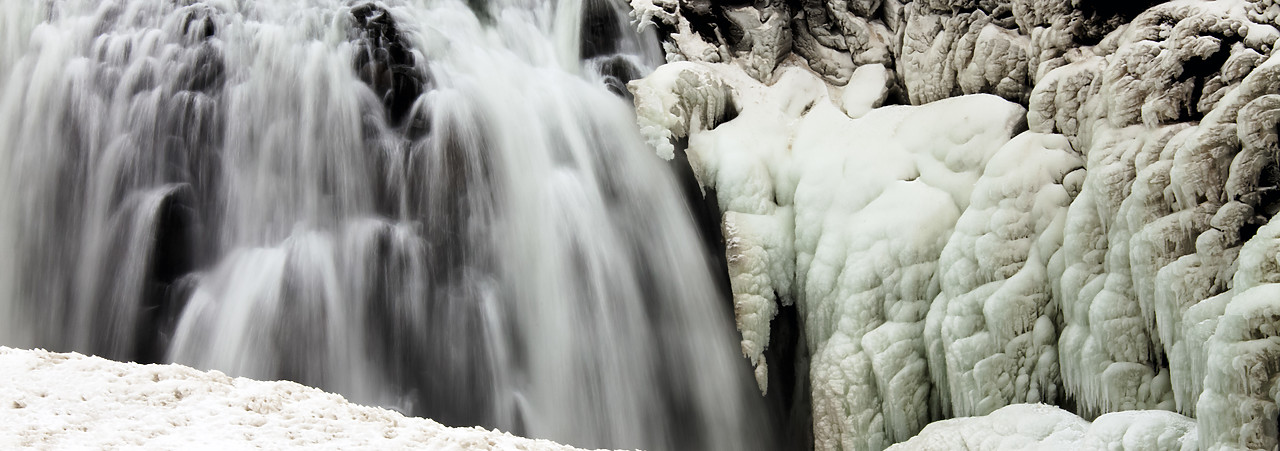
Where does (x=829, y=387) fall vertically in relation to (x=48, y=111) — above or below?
below

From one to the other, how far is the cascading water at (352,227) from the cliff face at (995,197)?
507mm

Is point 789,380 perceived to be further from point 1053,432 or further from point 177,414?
point 177,414

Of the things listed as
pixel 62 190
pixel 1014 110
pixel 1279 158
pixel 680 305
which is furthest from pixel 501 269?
pixel 1279 158

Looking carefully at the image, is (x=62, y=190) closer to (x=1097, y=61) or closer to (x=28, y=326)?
(x=28, y=326)

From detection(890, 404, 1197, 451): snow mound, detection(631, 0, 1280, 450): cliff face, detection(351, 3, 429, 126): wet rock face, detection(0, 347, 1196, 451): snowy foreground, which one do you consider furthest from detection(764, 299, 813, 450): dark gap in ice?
detection(0, 347, 1196, 451): snowy foreground

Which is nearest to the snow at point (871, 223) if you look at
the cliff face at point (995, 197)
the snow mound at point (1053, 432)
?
the cliff face at point (995, 197)

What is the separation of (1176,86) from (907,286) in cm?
140

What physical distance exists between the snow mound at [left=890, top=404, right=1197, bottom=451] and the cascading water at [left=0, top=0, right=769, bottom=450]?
4.22ft

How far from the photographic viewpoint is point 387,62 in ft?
16.1

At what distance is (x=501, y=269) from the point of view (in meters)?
4.55

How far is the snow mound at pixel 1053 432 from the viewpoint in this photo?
2830 millimetres

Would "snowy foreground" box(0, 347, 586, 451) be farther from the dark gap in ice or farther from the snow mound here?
the dark gap in ice

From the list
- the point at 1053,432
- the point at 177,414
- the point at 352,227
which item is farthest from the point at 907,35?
the point at 177,414

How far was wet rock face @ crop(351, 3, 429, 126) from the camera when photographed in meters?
4.83
